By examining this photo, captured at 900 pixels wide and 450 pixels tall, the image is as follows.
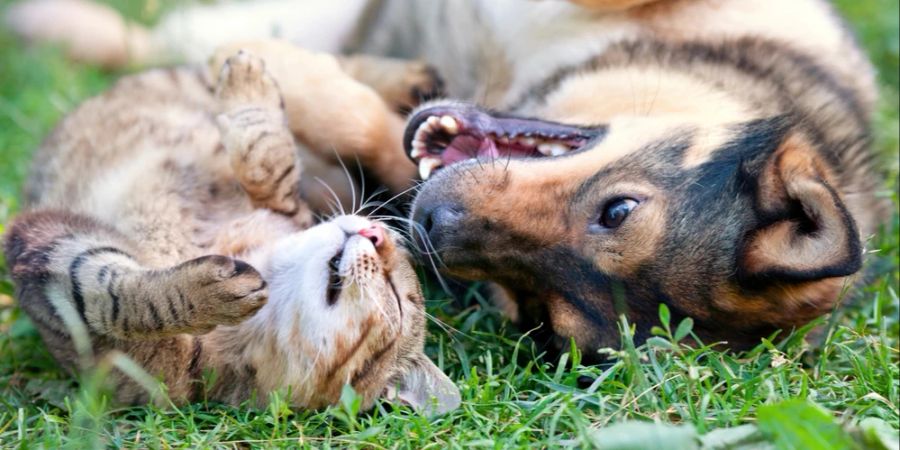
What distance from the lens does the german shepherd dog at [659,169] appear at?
3.63m

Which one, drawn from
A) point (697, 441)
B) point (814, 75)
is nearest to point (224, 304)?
point (697, 441)

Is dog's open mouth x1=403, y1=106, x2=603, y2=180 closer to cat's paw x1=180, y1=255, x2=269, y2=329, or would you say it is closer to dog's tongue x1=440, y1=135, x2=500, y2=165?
dog's tongue x1=440, y1=135, x2=500, y2=165

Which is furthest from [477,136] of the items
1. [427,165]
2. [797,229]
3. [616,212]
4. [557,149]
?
[797,229]

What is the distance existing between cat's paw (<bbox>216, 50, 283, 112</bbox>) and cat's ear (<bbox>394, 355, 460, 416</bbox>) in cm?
142

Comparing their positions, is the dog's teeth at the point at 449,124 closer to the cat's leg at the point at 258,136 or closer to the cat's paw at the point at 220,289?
the cat's leg at the point at 258,136

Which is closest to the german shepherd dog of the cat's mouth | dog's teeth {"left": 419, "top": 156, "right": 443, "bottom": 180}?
dog's teeth {"left": 419, "top": 156, "right": 443, "bottom": 180}

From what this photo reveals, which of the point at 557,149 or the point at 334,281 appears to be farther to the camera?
the point at 557,149

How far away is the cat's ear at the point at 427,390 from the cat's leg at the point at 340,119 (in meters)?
1.26

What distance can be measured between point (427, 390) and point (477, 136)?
3.94 ft

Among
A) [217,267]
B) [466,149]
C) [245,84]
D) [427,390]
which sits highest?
[466,149]

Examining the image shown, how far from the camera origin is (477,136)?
4273mm

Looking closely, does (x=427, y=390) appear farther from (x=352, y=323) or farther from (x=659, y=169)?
(x=659, y=169)

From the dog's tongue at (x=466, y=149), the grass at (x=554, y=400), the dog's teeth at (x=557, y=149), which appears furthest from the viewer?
the dog's tongue at (x=466, y=149)

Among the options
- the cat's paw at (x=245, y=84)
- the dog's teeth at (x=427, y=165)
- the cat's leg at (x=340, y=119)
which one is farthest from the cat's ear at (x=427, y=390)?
the cat's paw at (x=245, y=84)
